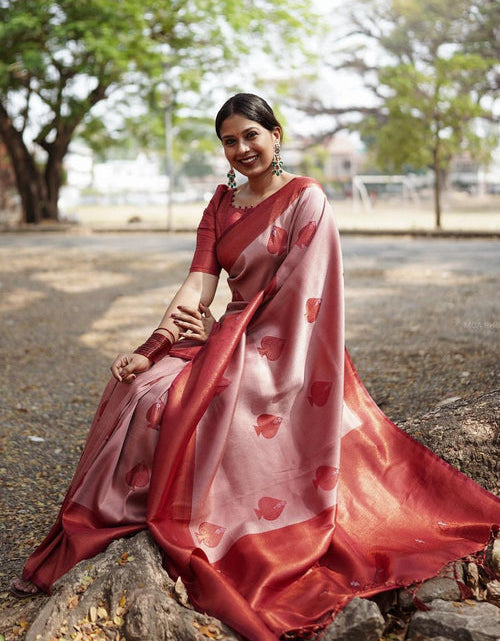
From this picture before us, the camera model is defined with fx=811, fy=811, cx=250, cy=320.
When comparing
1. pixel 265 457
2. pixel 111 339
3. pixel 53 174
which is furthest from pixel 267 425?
pixel 53 174

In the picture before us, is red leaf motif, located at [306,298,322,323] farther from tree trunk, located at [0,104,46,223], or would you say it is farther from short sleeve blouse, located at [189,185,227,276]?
tree trunk, located at [0,104,46,223]

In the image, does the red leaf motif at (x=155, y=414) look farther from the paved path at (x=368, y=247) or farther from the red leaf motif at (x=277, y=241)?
the paved path at (x=368, y=247)

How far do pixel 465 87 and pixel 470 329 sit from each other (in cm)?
1963

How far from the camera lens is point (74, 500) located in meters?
2.64

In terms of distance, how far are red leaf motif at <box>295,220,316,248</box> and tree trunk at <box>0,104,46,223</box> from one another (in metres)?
19.3

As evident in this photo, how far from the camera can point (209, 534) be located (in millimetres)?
2490

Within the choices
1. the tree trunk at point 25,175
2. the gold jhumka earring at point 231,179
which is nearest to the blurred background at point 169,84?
the tree trunk at point 25,175

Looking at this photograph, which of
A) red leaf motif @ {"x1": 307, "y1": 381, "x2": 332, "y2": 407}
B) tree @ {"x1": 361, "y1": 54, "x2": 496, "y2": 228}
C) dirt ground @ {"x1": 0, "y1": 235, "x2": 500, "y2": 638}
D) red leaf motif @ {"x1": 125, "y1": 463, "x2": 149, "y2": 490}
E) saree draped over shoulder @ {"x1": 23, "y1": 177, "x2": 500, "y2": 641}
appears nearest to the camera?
saree draped over shoulder @ {"x1": 23, "y1": 177, "x2": 500, "y2": 641}

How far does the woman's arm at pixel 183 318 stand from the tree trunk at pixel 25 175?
748 inches

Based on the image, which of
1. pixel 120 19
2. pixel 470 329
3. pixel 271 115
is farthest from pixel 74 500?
pixel 120 19

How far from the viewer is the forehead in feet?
9.32

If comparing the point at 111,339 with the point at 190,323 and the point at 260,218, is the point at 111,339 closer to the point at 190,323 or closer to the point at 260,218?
the point at 190,323

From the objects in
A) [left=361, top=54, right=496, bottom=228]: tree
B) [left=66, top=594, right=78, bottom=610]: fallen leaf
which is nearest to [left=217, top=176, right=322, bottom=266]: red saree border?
[left=66, top=594, right=78, bottom=610]: fallen leaf

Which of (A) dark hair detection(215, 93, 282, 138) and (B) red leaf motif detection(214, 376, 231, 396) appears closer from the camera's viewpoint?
(B) red leaf motif detection(214, 376, 231, 396)
